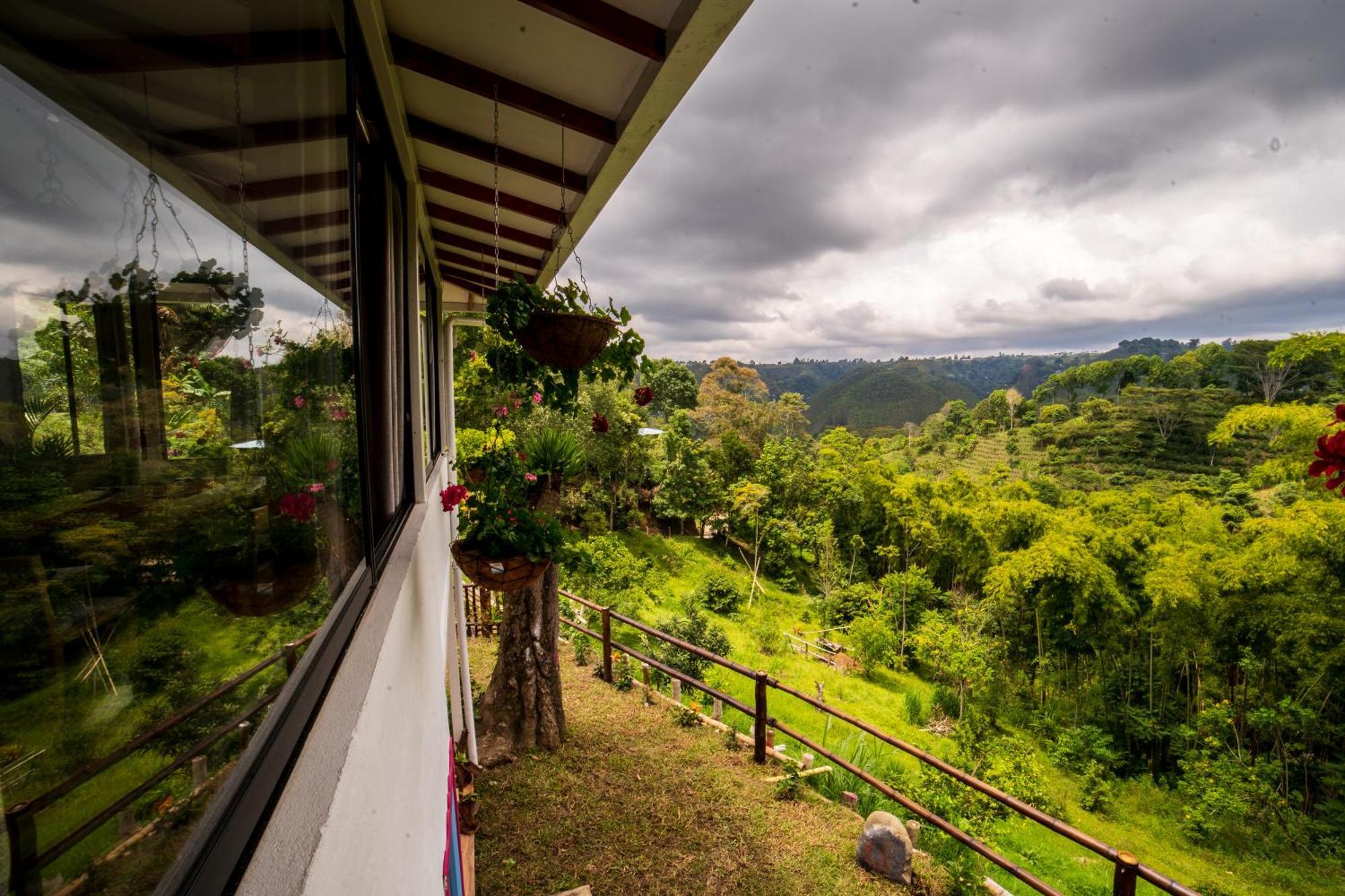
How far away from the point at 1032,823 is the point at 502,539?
9.95 m

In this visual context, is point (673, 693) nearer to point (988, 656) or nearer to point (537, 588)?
point (537, 588)

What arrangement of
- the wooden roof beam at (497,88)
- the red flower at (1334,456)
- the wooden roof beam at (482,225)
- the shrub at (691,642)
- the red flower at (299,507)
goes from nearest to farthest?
the red flower at (299,507) < the red flower at (1334,456) < the wooden roof beam at (497,88) < the wooden roof beam at (482,225) < the shrub at (691,642)

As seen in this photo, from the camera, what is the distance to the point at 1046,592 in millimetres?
11242

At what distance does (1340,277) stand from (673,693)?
20.1 meters

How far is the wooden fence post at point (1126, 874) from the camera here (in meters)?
2.93

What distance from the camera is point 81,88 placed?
328 millimetres

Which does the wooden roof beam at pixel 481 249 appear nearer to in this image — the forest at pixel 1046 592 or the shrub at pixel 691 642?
the forest at pixel 1046 592

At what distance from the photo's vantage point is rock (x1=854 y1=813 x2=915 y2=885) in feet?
12.1

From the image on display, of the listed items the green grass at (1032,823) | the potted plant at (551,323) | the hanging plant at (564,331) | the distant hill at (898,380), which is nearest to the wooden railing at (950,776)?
the green grass at (1032,823)

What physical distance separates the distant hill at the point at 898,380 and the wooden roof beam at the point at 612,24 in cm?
3996

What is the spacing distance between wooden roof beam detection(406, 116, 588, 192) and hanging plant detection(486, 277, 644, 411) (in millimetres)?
359

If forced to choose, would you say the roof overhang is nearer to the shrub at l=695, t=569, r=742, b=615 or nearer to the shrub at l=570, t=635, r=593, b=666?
the shrub at l=570, t=635, r=593, b=666

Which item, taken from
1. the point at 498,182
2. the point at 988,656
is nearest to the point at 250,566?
the point at 498,182

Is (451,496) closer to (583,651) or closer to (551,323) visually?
(551,323)
